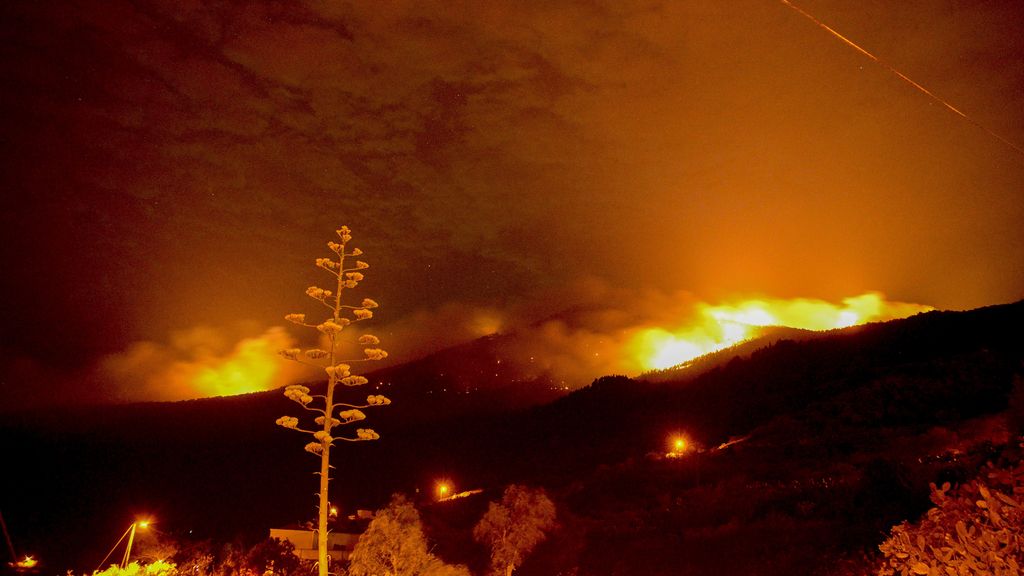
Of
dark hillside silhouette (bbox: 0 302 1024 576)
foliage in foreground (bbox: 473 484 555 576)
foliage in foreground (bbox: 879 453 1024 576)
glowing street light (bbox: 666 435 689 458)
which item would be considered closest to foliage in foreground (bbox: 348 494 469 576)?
dark hillside silhouette (bbox: 0 302 1024 576)

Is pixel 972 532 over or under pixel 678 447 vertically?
under

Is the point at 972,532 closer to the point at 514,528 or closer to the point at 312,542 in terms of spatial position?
the point at 514,528

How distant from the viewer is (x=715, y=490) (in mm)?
28141

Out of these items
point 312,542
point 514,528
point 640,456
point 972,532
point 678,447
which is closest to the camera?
point 972,532

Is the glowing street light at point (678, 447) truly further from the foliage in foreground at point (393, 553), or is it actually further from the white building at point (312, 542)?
the foliage in foreground at point (393, 553)

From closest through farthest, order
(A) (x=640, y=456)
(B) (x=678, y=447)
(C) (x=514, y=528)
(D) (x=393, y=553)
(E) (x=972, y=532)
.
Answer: (E) (x=972, y=532)
(D) (x=393, y=553)
(C) (x=514, y=528)
(B) (x=678, y=447)
(A) (x=640, y=456)

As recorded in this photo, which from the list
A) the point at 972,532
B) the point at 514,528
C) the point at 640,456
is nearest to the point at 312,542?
the point at 514,528

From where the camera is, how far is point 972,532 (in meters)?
3.88

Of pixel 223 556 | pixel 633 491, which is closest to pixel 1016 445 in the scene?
pixel 223 556

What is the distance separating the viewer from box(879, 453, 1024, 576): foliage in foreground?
3.68 m

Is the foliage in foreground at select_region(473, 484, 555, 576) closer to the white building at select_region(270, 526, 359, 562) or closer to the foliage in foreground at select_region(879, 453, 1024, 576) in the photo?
the white building at select_region(270, 526, 359, 562)

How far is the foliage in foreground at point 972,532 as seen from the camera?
368 centimetres

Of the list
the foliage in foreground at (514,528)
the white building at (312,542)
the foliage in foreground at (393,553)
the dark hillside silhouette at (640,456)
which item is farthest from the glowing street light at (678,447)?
the foliage in foreground at (393,553)

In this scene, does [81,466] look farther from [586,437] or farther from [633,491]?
[633,491]
